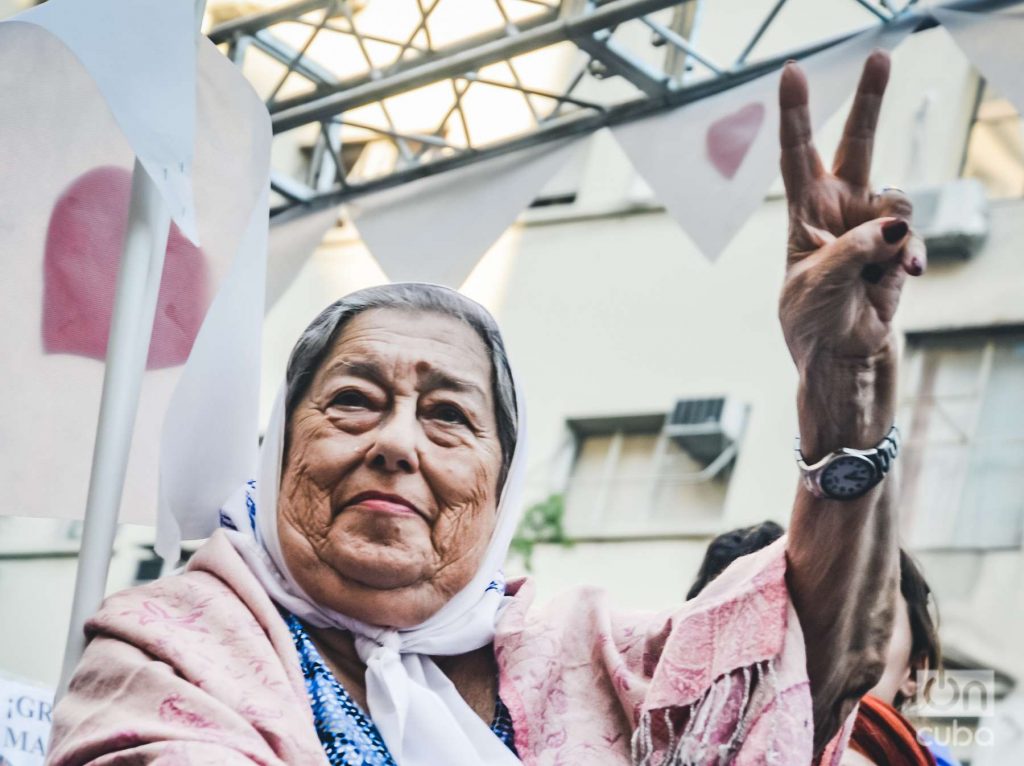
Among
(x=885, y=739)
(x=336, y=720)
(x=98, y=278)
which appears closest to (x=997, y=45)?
(x=885, y=739)

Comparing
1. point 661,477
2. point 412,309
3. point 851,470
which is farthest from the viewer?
point 661,477

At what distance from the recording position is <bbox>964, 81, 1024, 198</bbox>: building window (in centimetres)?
1234

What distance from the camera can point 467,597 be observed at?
264 cm

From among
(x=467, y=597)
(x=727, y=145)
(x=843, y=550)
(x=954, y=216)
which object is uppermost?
(x=954, y=216)

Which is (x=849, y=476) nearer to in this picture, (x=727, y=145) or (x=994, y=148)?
(x=727, y=145)

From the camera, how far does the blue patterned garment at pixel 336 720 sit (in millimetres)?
2375

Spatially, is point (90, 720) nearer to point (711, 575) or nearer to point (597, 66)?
point (711, 575)

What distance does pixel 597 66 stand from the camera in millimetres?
6195

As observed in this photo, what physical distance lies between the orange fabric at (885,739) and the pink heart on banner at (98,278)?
1.36 metres

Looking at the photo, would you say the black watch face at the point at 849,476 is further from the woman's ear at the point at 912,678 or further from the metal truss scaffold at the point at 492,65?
the metal truss scaffold at the point at 492,65

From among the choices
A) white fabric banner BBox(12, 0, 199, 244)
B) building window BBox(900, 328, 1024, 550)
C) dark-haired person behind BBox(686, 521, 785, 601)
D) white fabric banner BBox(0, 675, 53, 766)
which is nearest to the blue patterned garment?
white fabric banner BBox(12, 0, 199, 244)

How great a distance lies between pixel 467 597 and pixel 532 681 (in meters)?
0.16

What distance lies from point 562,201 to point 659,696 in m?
12.1

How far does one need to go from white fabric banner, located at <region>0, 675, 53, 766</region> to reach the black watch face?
5.69 ft
